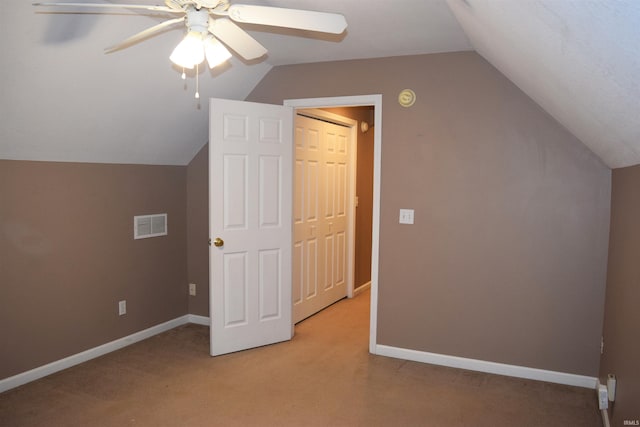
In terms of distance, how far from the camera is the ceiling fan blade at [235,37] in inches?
85.6

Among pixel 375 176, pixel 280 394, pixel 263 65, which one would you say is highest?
pixel 263 65

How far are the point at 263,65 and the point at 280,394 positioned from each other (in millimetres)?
2577

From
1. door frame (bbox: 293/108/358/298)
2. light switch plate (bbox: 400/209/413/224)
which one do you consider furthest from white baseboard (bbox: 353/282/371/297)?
light switch plate (bbox: 400/209/413/224)

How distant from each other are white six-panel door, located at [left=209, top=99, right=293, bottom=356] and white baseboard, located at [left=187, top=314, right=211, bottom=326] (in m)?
0.82

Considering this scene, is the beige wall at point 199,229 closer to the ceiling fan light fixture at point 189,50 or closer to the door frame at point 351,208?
the door frame at point 351,208

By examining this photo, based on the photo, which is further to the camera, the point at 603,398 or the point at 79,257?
the point at 79,257

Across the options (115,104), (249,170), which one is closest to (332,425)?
(249,170)

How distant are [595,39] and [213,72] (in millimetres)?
2885

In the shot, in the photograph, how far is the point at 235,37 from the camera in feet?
7.60

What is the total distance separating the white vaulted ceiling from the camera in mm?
1529

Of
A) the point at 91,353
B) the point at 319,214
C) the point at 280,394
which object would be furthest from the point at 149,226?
the point at 280,394

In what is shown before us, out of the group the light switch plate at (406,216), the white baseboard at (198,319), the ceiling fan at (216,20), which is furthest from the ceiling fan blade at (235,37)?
the white baseboard at (198,319)

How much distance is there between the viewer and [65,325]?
3.47 meters

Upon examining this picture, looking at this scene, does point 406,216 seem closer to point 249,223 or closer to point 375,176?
point 375,176
